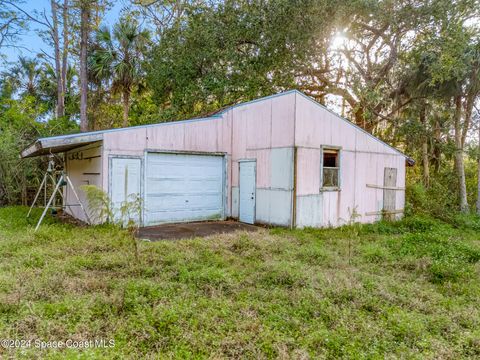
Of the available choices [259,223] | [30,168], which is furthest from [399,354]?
[30,168]

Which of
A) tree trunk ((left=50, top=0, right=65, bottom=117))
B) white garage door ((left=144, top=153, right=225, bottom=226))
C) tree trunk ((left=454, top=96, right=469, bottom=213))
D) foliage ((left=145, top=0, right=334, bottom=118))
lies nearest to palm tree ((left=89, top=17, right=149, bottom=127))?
foliage ((left=145, top=0, right=334, bottom=118))

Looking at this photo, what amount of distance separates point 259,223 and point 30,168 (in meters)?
9.59

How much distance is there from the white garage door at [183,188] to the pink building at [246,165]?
28 mm

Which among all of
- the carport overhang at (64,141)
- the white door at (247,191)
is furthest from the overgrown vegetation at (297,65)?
the carport overhang at (64,141)

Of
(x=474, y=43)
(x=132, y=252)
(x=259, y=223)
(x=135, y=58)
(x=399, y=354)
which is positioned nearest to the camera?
(x=399, y=354)

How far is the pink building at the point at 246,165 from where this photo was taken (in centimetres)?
820

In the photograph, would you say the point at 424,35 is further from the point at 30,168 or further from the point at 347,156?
the point at 30,168

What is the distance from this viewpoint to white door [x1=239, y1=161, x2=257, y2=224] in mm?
→ 9328

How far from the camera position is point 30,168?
12414mm

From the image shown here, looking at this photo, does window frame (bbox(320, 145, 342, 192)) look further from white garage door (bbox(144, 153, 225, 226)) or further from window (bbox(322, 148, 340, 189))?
white garage door (bbox(144, 153, 225, 226))

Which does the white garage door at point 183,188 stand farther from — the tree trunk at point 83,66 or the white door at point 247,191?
the tree trunk at point 83,66

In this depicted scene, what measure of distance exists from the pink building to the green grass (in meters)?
2.09

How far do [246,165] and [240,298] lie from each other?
19.6 ft

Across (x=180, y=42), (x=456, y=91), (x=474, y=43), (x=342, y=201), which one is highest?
(x=180, y=42)
